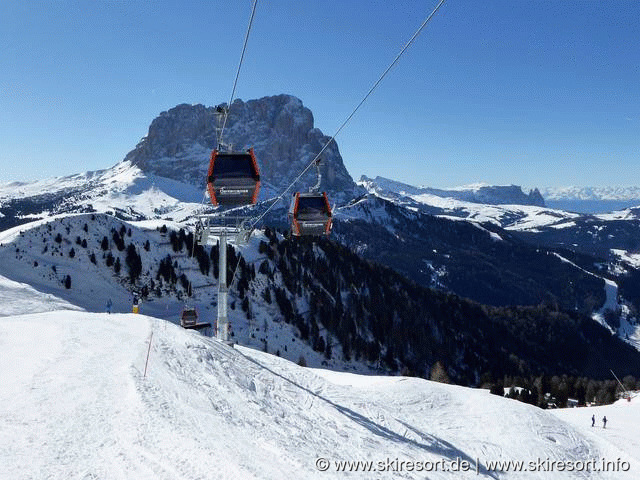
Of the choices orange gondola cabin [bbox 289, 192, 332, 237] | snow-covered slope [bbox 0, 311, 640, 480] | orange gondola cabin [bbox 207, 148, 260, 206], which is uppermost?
orange gondola cabin [bbox 207, 148, 260, 206]

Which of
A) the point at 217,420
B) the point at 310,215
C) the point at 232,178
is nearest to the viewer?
the point at 217,420

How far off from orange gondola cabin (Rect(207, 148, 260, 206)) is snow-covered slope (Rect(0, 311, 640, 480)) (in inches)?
289

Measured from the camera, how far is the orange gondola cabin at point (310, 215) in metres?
28.2

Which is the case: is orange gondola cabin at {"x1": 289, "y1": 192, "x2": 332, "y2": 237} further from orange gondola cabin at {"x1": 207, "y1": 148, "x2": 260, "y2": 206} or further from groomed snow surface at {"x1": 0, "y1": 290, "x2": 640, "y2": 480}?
groomed snow surface at {"x1": 0, "y1": 290, "x2": 640, "y2": 480}

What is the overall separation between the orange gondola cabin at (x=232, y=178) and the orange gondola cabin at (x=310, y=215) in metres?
4.62

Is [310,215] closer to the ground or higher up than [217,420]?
higher up

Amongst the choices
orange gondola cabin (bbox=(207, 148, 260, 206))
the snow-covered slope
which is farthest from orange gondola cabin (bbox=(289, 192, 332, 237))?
the snow-covered slope

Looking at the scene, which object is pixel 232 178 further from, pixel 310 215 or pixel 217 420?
pixel 217 420

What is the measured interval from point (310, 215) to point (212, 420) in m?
15.4

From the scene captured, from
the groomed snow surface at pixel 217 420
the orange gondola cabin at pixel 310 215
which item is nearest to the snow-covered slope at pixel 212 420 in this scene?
the groomed snow surface at pixel 217 420

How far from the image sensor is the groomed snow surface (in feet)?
38.8

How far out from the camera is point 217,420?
1514cm

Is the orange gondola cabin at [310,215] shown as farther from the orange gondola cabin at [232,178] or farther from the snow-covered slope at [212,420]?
the snow-covered slope at [212,420]

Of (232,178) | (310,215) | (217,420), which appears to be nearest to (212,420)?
(217,420)
